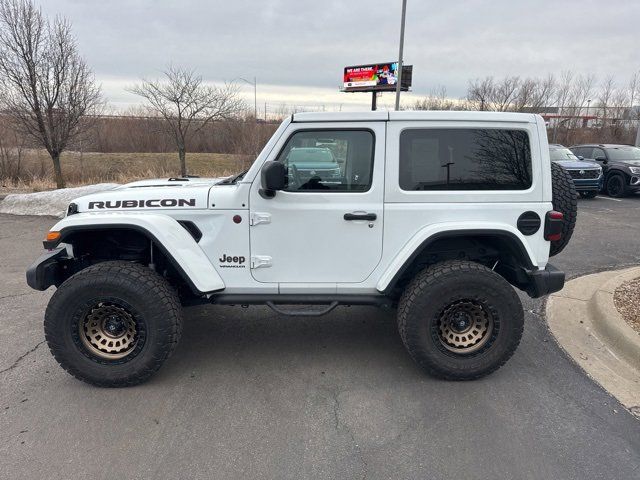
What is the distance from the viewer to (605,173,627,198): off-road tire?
1359cm

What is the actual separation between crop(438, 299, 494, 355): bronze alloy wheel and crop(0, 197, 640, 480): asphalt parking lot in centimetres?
30

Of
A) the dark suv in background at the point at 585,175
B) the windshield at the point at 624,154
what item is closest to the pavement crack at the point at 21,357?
the dark suv in background at the point at 585,175

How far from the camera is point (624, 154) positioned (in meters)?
14.4

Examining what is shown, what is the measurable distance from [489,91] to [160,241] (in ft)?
120

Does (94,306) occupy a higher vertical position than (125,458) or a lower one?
higher

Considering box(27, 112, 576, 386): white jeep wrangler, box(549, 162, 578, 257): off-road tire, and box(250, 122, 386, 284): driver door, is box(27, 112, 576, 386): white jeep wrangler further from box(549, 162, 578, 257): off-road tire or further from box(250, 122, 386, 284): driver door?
box(549, 162, 578, 257): off-road tire

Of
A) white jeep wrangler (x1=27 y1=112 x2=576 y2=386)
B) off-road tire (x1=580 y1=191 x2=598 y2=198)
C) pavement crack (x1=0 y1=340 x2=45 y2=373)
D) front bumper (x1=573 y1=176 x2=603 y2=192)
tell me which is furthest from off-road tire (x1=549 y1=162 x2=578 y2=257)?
off-road tire (x1=580 y1=191 x2=598 y2=198)

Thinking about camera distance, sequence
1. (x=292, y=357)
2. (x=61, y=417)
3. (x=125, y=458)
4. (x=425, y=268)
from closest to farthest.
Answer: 1. (x=125, y=458)
2. (x=61, y=417)
3. (x=425, y=268)
4. (x=292, y=357)

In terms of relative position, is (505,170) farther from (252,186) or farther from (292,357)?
(292,357)

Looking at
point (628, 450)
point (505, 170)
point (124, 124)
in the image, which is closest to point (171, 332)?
point (505, 170)

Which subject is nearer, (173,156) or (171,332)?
(171,332)

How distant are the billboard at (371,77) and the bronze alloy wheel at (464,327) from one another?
3199cm

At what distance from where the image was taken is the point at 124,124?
113 ft

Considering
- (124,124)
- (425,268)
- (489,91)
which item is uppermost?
(489,91)
